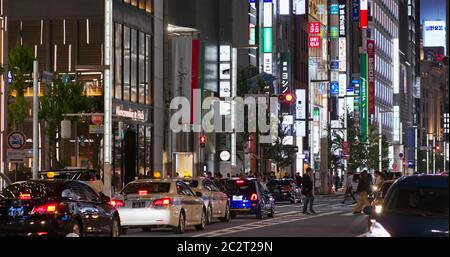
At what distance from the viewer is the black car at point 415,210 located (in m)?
14.8

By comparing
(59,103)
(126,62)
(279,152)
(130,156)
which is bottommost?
(130,156)

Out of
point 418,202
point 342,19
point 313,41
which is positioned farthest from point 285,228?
point 342,19

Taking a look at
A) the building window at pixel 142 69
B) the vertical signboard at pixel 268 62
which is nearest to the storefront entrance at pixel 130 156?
the building window at pixel 142 69

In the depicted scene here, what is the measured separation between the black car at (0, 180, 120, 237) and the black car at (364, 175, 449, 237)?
6813 millimetres

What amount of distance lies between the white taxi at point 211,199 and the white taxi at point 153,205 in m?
3.28

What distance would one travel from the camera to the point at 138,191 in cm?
2883

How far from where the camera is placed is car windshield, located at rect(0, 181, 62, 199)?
2136 centimetres

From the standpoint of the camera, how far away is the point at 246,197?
3856 cm

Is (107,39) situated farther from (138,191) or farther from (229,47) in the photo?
(229,47)

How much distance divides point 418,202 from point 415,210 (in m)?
0.24

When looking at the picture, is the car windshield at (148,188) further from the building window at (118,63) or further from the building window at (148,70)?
the building window at (148,70)

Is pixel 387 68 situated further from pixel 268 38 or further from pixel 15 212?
pixel 15 212

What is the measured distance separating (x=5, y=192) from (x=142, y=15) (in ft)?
126

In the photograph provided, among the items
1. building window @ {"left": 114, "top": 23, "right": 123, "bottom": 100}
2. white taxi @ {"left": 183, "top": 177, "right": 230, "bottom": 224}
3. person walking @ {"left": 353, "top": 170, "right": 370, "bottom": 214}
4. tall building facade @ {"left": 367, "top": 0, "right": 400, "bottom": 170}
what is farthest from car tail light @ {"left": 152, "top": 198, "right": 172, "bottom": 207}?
tall building facade @ {"left": 367, "top": 0, "right": 400, "bottom": 170}
